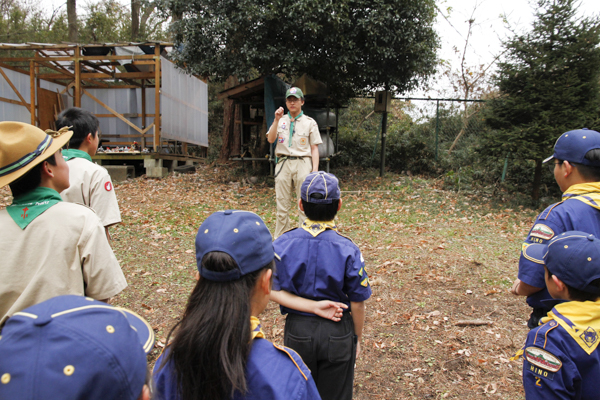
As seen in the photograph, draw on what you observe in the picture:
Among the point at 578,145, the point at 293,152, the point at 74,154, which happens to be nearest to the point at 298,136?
the point at 293,152

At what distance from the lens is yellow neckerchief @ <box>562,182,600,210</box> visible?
2082 millimetres

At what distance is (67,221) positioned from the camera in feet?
5.87

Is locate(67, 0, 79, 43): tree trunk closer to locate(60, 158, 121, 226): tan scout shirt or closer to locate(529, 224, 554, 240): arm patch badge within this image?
locate(60, 158, 121, 226): tan scout shirt

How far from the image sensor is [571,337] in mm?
1624

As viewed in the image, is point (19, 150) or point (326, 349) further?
point (326, 349)

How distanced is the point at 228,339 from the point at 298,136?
4.94 metres

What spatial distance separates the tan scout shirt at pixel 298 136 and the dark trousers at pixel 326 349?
4.06m

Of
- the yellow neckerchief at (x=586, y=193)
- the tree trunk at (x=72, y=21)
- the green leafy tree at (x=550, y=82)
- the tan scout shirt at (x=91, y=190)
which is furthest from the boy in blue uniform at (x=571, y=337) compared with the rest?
the tree trunk at (x=72, y=21)

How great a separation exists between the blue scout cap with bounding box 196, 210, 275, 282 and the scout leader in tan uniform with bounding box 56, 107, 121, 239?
1.76 meters

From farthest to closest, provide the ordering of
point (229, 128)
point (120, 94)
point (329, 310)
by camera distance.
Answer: point (120, 94) → point (229, 128) → point (329, 310)

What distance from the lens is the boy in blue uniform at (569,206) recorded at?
205 centimetres

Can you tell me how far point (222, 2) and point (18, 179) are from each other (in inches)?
366

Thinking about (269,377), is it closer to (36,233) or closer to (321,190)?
(321,190)

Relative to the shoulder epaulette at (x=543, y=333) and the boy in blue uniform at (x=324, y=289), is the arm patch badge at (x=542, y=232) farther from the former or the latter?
the boy in blue uniform at (x=324, y=289)
